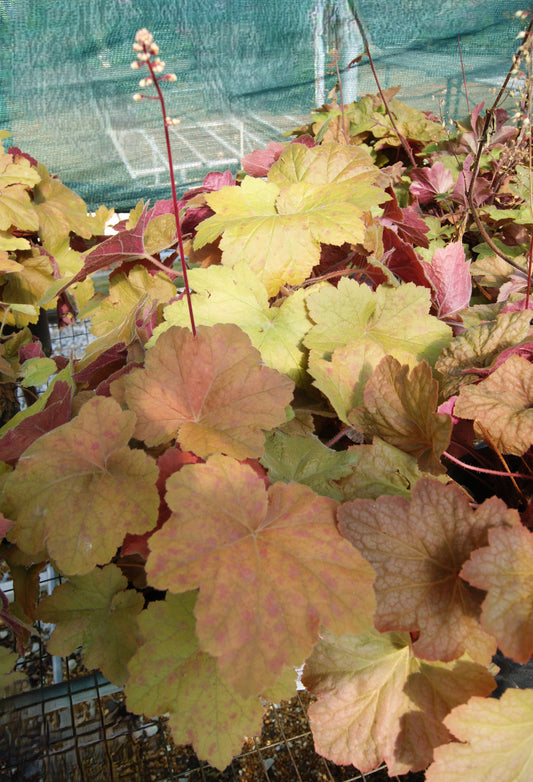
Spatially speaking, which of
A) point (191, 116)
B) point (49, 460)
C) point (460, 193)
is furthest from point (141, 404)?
point (191, 116)

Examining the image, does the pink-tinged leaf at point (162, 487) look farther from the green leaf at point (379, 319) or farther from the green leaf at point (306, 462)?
the green leaf at point (379, 319)

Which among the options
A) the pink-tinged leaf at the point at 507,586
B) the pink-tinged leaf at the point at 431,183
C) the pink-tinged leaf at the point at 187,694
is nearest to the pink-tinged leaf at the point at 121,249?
the pink-tinged leaf at the point at 187,694

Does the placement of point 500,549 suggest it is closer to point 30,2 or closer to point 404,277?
point 404,277

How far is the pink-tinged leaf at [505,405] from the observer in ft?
1.59

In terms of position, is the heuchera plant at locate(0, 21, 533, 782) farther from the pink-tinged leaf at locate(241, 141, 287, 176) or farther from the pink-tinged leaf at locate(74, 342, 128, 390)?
the pink-tinged leaf at locate(241, 141, 287, 176)

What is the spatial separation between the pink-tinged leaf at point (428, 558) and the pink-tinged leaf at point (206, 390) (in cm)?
11

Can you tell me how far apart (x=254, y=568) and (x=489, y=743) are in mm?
227

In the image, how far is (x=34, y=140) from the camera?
3.42m

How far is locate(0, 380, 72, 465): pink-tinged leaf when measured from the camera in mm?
→ 521

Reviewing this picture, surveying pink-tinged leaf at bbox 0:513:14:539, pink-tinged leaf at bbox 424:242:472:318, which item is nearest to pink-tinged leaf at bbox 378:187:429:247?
pink-tinged leaf at bbox 424:242:472:318

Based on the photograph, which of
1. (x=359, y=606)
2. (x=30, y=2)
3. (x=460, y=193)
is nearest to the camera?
(x=359, y=606)

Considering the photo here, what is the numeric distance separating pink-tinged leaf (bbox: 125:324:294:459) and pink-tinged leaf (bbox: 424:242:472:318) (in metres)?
0.35

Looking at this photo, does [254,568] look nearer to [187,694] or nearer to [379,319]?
[187,694]

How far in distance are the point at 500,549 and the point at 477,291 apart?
67 cm
